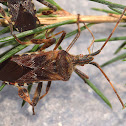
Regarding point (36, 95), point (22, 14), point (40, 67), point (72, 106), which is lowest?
point (72, 106)

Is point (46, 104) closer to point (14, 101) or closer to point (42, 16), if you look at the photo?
point (14, 101)

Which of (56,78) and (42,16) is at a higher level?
(42,16)

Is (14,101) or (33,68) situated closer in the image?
(33,68)

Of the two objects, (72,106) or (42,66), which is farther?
(72,106)

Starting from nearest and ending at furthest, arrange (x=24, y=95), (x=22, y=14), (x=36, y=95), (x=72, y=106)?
1. (x=22, y=14)
2. (x=24, y=95)
3. (x=36, y=95)
4. (x=72, y=106)

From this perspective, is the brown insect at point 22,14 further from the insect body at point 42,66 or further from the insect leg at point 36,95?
the insect leg at point 36,95

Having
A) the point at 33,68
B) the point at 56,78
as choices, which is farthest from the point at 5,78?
the point at 56,78

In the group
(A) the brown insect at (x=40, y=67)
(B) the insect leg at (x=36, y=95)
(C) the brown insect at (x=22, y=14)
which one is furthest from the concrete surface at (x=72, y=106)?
(C) the brown insect at (x=22, y=14)

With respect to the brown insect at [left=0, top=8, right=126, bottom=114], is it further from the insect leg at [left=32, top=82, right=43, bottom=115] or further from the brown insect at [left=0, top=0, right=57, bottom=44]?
the brown insect at [left=0, top=0, right=57, bottom=44]

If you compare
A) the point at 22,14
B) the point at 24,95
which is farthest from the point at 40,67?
the point at 22,14

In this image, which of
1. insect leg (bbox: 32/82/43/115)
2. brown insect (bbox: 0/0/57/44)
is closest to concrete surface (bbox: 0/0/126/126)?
insect leg (bbox: 32/82/43/115)

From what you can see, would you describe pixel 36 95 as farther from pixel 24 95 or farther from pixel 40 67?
pixel 40 67
